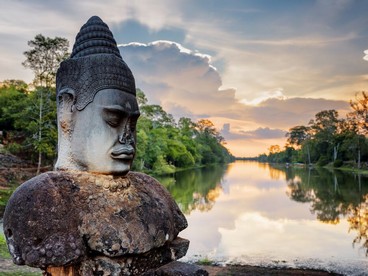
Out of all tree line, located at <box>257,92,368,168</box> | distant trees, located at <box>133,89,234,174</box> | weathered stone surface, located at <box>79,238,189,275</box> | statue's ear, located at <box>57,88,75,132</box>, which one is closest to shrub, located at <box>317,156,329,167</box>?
tree line, located at <box>257,92,368,168</box>

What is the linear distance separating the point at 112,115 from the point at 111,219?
91cm

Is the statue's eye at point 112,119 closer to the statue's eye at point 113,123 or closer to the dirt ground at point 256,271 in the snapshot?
the statue's eye at point 113,123

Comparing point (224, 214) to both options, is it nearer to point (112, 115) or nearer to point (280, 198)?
point (280, 198)

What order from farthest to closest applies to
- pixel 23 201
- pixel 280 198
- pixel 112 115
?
pixel 280 198, pixel 112 115, pixel 23 201

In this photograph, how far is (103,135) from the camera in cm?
326

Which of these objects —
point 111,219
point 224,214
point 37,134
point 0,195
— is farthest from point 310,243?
point 37,134

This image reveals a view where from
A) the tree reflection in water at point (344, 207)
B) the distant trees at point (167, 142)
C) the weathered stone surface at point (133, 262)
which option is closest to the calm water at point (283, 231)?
the tree reflection in water at point (344, 207)

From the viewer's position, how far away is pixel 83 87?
3297 mm

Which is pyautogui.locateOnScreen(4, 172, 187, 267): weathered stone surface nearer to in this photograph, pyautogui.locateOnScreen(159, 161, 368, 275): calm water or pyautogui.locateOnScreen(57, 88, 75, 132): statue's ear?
pyautogui.locateOnScreen(57, 88, 75, 132): statue's ear

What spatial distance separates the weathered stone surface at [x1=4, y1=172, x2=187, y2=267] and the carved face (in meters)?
0.12

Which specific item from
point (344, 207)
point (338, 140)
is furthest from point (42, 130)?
point (338, 140)

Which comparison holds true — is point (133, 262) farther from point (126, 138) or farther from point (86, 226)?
point (126, 138)

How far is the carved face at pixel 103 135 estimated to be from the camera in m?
3.25

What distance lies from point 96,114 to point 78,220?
0.94 meters
